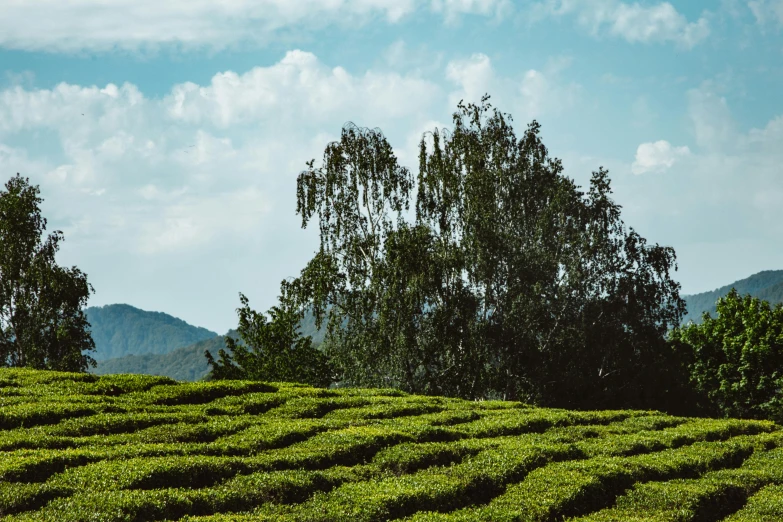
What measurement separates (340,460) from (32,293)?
58.1 metres

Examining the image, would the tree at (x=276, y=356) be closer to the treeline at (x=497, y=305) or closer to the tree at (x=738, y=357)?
the treeline at (x=497, y=305)

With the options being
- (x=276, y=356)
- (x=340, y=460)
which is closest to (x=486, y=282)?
(x=276, y=356)

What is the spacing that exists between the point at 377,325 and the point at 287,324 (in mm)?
11032

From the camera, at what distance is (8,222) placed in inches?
2726

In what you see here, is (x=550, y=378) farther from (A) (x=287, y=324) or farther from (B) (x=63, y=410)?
(B) (x=63, y=410)

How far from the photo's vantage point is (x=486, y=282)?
Answer: 5806 centimetres

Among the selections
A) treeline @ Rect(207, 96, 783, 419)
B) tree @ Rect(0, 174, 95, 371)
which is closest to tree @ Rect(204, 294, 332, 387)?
treeline @ Rect(207, 96, 783, 419)

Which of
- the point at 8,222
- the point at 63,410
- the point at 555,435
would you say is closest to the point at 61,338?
the point at 8,222

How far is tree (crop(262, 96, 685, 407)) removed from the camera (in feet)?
181

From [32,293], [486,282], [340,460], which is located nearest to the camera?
[340,460]

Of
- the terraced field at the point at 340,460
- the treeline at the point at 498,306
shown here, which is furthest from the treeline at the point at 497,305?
the terraced field at the point at 340,460

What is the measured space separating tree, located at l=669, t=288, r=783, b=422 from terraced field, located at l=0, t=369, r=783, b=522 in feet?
92.6

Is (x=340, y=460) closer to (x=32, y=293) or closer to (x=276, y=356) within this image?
(x=276, y=356)

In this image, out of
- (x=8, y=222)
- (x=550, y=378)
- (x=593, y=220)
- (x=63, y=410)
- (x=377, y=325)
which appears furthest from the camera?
(x=8, y=222)
